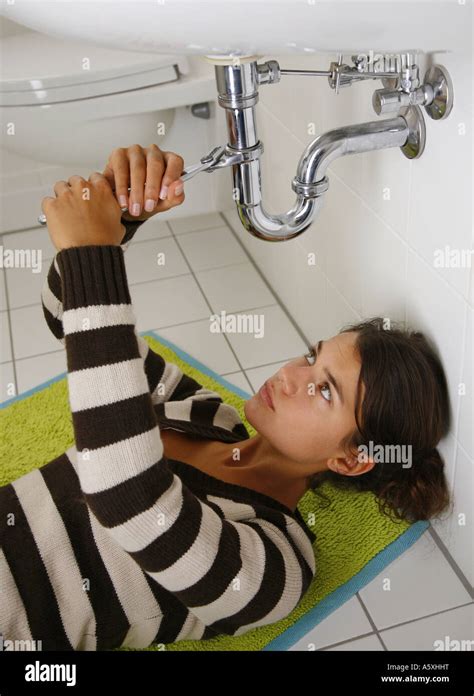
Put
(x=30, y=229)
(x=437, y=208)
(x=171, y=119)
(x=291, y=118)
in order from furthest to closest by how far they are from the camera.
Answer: (x=30, y=229) → (x=171, y=119) → (x=291, y=118) → (x=437, y=208)

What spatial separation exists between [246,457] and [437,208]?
0.43 metres

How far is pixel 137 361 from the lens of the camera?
2.75 ft

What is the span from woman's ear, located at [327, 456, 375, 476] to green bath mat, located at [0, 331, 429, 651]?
200 mm

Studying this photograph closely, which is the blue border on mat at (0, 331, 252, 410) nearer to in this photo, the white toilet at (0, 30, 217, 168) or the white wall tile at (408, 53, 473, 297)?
the white toilet at (0, 30, 217, 168)

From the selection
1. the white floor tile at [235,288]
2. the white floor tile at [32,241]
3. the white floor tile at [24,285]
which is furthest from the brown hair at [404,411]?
the white floor tile at [32,241]

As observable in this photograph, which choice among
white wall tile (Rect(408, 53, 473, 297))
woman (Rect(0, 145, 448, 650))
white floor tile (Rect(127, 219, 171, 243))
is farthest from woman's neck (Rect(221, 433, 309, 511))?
white floor tile (Rect(127, 219, 171, 243))

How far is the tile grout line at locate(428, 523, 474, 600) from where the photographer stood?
1123 millimetres

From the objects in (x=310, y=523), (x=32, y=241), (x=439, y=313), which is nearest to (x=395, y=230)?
(x=439, y=313)

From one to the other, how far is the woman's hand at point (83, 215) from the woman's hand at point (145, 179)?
19 millimetres

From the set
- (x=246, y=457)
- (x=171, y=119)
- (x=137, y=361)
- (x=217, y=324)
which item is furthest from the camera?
(x=171, y=119)

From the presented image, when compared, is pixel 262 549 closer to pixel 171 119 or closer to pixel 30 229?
pixel 171 119

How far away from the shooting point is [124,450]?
0.81 meters

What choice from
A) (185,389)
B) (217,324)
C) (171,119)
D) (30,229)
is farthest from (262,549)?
(30,229)

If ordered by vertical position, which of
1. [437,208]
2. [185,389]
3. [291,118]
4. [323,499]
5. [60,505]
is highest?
[291,118]
